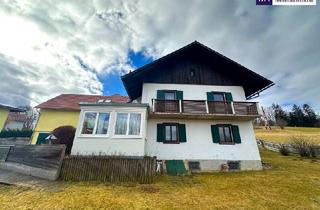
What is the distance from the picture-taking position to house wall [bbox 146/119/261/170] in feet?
43.2

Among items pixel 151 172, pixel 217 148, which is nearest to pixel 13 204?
pixel 151 172

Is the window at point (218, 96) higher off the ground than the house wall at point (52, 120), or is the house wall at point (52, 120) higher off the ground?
the window at point (218, 96)

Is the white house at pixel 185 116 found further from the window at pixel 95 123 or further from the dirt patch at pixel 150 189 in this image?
the dirt patch at pixel 150 189

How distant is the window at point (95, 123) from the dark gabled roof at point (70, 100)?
11.4 meters

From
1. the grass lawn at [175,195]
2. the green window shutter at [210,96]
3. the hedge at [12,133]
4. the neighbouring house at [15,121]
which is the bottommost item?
the grass lawn at [175,195]

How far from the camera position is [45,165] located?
31.6 ft

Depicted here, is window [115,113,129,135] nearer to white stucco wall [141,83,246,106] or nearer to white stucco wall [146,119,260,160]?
white stucco wall [146,119,260,160]

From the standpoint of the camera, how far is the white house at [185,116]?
37.6 feet

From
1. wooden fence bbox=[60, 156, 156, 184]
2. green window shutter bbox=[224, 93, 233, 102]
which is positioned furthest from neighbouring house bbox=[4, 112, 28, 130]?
green window shutter bbox=[224, 93, 233, 102]

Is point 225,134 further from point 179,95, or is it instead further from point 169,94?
point 169,94

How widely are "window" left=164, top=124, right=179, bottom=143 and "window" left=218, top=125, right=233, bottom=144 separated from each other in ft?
11.9

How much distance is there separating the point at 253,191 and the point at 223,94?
9.28 metres

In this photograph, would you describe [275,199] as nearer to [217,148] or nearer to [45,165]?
[217,148]

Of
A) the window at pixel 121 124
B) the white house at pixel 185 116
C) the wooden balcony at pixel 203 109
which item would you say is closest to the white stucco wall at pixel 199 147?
the white house at pixel 185 116
